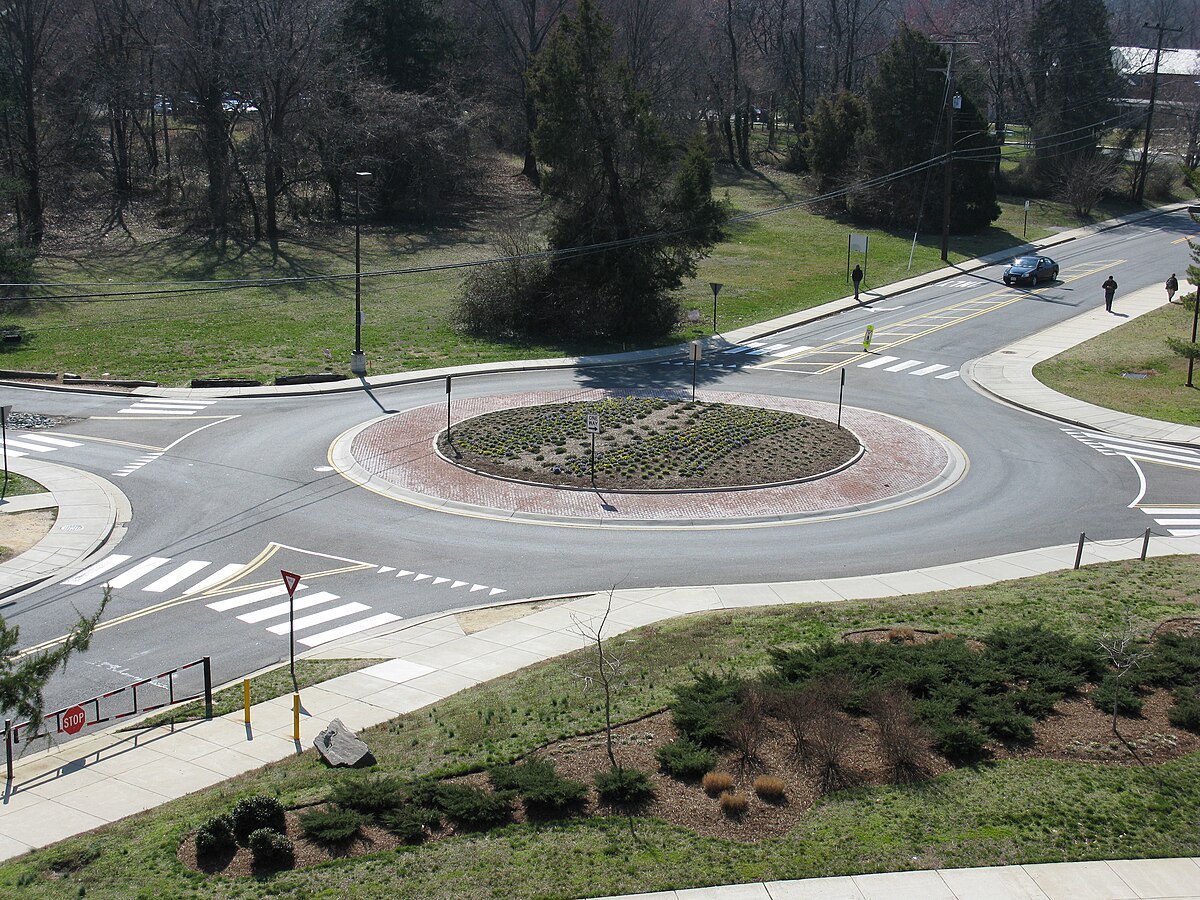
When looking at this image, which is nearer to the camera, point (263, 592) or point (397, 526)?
point (263, 592)

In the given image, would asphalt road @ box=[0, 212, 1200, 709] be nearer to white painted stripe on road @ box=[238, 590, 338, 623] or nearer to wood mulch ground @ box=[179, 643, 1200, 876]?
white painted stripe on road @ box=[238, 590, 338, 623]

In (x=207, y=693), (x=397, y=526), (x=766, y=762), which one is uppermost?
(x=766, y=762)

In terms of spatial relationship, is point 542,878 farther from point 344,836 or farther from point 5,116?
point 5,116

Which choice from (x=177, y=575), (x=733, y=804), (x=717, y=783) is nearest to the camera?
(x=733, y=804)

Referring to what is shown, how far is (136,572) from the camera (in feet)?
77.9

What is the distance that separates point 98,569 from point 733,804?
54.4 feet

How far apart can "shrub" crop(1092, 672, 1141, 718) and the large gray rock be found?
10015 mm

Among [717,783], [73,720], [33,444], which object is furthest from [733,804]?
[33,444]

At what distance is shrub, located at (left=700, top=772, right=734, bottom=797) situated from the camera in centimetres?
1326

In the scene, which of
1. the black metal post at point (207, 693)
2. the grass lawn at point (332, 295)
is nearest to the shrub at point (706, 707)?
the black metal post at point (207, 693)

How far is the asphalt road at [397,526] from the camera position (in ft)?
71.4

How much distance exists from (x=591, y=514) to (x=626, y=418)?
279 inches

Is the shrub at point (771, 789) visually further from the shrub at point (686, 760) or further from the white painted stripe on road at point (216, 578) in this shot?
the white painted stripe on road at point (216, 578)

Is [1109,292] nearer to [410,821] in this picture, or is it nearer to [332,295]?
[332,295]
